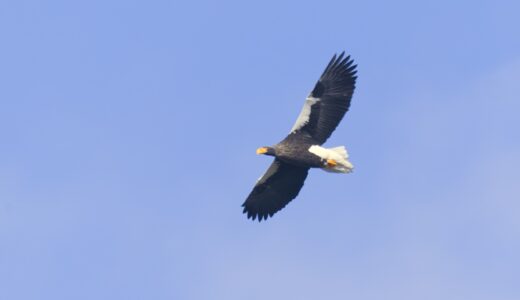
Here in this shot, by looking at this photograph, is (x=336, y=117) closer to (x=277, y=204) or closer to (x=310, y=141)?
(x=310, y=141)

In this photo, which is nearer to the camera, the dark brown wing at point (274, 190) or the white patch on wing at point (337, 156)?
the white patch on wing at point (337, 156)

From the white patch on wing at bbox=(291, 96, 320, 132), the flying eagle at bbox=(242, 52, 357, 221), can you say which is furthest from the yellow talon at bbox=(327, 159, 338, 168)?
the white patch on wing at bbox=(291, 96, 320, 132)

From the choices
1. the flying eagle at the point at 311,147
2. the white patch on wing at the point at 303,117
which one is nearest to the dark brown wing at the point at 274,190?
Answer: the flying eagle at the point at 311,147

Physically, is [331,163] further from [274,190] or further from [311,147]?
[274,190]

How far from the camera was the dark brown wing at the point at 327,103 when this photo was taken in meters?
44.0

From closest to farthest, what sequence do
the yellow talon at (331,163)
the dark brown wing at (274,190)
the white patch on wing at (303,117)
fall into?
the yellow talon at (331,163), the white patch on wing at (303,117), the dark brown wing at (274,190)

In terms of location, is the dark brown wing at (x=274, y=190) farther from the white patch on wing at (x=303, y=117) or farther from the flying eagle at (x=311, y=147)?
the white patch on wing at (x=303, y=117)

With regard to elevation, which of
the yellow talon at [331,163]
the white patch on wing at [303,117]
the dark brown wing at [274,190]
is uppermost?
the white patch on wing at [303,117]

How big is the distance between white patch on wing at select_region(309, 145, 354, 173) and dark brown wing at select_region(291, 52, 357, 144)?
86 cm

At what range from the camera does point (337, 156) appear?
42.9 m

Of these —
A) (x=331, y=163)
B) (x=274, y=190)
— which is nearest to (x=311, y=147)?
(x=331, y=163)

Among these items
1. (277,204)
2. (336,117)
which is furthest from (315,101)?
(277,204)

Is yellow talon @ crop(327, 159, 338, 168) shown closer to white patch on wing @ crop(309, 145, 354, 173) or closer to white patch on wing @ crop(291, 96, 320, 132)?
white patch on wing @ crop(309, 145, 354, 173)

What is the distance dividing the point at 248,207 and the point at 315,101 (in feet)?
16.9
